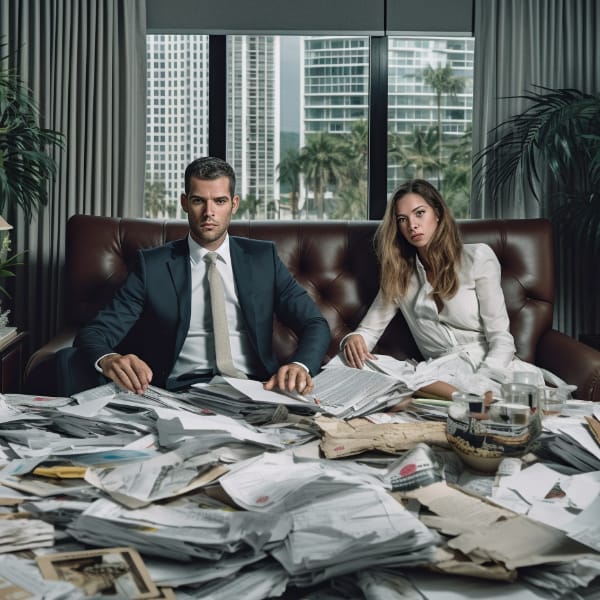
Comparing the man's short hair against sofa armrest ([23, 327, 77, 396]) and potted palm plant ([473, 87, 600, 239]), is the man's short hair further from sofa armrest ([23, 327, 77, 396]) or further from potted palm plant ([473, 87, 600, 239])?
potted palm plant ([473, 87, 600, 239])

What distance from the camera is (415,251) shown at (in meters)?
2.62

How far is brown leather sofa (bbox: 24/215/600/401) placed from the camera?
103 inches

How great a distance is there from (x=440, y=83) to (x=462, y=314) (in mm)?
1777

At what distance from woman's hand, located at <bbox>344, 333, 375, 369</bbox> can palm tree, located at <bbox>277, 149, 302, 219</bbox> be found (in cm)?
160

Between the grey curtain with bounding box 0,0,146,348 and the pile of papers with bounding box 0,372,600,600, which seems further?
the grey curtain with bounding box 0,0,146,348

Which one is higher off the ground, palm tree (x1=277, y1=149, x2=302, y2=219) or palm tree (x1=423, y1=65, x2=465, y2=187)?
palm tree (x1=423, y1=65, x2=465, y2=187)

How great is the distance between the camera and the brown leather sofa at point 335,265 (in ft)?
8.57

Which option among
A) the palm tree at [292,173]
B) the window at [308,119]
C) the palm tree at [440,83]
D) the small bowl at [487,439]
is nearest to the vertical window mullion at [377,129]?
the window at [308,119]

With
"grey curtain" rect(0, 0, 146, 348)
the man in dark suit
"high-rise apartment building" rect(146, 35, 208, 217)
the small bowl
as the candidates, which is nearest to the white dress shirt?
the man in dark suit

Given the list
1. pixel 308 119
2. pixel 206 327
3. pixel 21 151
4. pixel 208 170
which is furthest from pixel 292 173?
pixel 206 327

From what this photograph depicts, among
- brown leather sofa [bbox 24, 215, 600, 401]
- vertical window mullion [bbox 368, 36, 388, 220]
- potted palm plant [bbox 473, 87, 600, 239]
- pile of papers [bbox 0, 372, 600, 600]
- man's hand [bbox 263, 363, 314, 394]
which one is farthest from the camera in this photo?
vertical window mullion [bbox 368, 36, 388, 220]

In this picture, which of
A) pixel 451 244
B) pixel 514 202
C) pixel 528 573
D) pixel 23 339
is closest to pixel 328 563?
Answer: pixel 528 573

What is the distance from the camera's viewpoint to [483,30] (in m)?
3.56

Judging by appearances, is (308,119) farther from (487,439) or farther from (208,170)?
(487,439)
